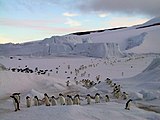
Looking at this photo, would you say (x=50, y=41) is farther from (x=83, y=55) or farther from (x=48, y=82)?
(x=48, y=82)

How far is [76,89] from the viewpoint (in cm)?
2306

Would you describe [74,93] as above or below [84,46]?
below

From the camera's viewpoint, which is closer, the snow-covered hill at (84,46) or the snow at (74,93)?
the snow at (74,93)

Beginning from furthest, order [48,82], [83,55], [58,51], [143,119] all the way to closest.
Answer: [58,51] < [83,55] < [48,82] < [143,119]

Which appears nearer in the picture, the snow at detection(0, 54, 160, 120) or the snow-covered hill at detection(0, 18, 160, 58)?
the snow at detection(0, 54, 160, 120)

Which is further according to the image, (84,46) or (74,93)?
(84,46)

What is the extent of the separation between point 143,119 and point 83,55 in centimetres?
5119

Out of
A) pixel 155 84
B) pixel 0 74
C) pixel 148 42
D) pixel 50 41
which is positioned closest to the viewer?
pixel 155 84

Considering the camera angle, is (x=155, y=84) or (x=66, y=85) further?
(x=66, y=85)

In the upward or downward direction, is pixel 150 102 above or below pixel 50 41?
below

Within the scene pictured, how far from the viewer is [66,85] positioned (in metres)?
24.1

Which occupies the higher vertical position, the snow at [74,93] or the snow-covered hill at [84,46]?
the snow-covered hill at [84,46]

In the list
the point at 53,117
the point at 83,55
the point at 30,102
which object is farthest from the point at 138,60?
the point at 53,117

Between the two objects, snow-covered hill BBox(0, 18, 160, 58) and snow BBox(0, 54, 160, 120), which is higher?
snow-covered hill BBox(0, 18, 160, 58)
